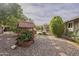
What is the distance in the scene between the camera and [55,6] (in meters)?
2.48

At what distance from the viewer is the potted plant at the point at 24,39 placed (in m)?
2.44

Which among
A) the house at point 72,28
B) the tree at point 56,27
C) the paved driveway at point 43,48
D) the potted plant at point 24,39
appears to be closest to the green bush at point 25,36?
the potted plant at point 24,39

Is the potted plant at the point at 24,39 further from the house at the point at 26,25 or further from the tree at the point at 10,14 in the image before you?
the tree at the point at 10,14

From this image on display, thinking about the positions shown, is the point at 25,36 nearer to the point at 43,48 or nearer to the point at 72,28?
the point at 43,48

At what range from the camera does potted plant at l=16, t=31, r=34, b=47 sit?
2443mm

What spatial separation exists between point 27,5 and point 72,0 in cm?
71

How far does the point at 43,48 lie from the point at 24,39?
0.33 m

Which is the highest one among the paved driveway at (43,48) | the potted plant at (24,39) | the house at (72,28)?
the house at (72,28)

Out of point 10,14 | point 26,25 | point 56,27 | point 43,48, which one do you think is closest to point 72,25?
point 56,27

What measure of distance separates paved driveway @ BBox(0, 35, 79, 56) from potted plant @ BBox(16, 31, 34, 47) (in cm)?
7

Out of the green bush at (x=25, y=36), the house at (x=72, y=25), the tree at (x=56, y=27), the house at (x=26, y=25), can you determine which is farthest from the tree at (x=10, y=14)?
the house at (x=72, y=25)

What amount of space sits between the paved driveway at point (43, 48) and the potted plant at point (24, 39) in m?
0.07

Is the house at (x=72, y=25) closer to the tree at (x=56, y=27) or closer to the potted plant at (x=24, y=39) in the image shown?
the tree at (x=56, y=27)

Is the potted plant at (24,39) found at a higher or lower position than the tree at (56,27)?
lower
